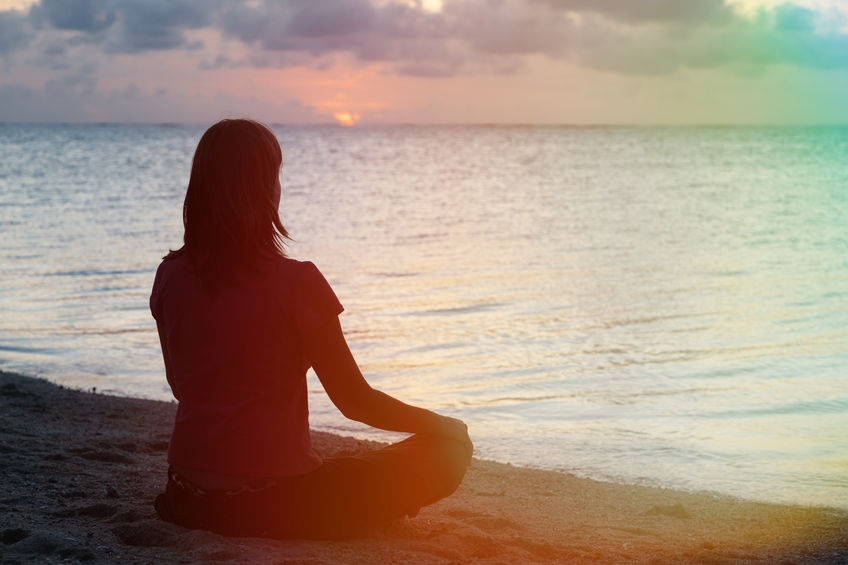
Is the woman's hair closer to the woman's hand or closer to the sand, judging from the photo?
the woman's hand

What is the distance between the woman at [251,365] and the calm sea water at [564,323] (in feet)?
9.37

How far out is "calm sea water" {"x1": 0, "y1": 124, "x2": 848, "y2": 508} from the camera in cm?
636

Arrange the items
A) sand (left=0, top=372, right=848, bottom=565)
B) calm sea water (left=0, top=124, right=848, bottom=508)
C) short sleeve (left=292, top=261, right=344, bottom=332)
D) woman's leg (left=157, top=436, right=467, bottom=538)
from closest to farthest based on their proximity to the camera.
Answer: short sleeve (left=292, top=261, right=344, bottom=332) < woman's leg (left=157, top=436, right=467, bottom=538) < sand (left=0, top=372, right=848, bottom=565) < calm sea water (left=0, top=124, right=848, bottom=508)

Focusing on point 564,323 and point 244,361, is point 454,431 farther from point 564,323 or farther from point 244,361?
point 564,323

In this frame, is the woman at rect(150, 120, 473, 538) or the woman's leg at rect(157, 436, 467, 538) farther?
the woman's leg at rect(157, 436, 467, 538)

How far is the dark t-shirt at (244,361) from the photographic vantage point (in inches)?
123

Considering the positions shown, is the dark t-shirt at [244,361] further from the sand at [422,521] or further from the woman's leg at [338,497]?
the sand at [422,521]

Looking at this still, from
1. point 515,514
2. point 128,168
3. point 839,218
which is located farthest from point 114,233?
point 128,168

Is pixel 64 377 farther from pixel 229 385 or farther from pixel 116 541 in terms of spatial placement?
pixel 229 385

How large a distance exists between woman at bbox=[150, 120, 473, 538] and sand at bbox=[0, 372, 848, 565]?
0.22 m

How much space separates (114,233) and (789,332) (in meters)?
14.6

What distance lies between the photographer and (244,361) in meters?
3.18

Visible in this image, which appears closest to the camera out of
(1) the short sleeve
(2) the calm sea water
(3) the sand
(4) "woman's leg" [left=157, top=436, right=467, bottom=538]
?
(1) the short sleeve

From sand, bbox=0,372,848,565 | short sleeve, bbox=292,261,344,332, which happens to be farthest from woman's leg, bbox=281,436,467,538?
short sleeve, bbox=292,261,344,332
